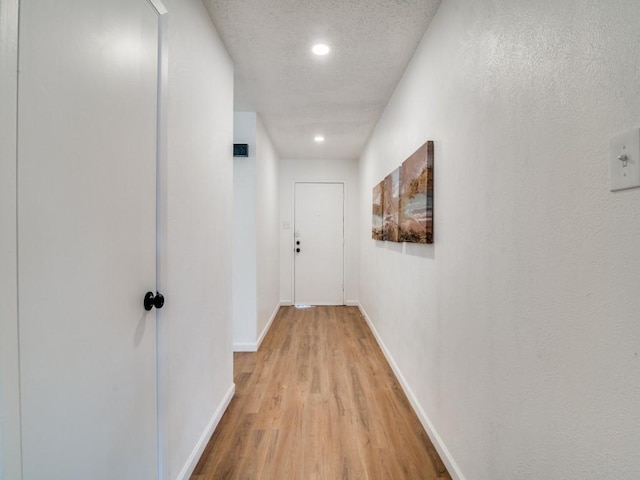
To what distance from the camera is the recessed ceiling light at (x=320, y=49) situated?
208 cm

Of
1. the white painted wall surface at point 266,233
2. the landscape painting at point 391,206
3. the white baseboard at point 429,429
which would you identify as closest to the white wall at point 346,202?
the white painted wall surface at point 266,233

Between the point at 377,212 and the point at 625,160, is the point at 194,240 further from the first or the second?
the point at 377,212

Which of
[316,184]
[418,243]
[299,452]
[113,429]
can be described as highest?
[316,184]

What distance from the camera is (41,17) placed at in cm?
72

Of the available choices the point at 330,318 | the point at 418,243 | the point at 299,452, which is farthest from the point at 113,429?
the point at 330,318

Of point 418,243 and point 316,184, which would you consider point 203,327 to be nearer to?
point 418,243

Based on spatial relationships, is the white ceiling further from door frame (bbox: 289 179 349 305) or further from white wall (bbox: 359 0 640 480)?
door frame (bbox: 289 179 349 305)

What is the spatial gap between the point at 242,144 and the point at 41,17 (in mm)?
2555

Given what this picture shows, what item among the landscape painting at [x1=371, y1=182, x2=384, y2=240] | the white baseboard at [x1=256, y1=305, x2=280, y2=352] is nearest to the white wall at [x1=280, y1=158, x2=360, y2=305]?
the white baseboard at [x1=256, y1=305, x2=280, y2=352]

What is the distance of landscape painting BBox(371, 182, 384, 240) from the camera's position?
3.25m

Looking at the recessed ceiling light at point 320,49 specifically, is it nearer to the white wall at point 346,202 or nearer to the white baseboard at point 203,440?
the white baseboard at point 203,440

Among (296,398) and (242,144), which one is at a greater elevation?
(242,144)

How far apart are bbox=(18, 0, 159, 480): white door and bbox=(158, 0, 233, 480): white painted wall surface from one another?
0.14m

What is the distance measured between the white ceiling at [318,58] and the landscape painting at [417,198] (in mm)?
733
